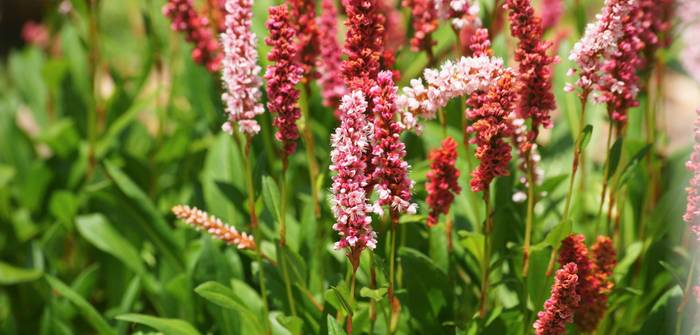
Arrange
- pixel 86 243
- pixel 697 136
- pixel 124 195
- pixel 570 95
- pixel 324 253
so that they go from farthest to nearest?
pixel 86 243 → pixel 570 95 → pixel 124 195 → pixel 324 253 → pixel 697 136

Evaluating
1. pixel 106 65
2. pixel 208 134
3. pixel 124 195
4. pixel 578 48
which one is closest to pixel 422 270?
pixel 578 48

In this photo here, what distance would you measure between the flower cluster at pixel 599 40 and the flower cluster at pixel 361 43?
436 millimetres

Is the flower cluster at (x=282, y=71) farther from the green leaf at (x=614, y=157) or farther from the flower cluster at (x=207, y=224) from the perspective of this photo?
the green leaf at (x=614, y=157)

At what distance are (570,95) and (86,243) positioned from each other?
6.72ft

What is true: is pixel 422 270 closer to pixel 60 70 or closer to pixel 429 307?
pixel 429 307

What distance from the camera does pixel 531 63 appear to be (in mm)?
1948

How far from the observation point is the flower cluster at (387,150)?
1766 mm

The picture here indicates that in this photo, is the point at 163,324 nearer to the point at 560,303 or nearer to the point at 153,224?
the point at 153,224

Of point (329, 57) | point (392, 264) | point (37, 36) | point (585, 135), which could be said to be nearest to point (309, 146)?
point (329, 57)

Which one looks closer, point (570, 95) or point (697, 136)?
point (697, 136)

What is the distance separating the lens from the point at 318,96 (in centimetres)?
342

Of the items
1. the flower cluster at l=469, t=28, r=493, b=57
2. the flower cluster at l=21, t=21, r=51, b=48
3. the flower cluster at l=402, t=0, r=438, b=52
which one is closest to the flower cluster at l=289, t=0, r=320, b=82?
the flower cluster at l=402, t=0, r=438, b=52

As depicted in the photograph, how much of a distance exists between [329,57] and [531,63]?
2.72 feet

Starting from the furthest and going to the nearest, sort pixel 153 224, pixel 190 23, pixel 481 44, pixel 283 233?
1. pixel 153 224
2. pixel 190 23
3. pixel 283 233
4. pixel 481 44
